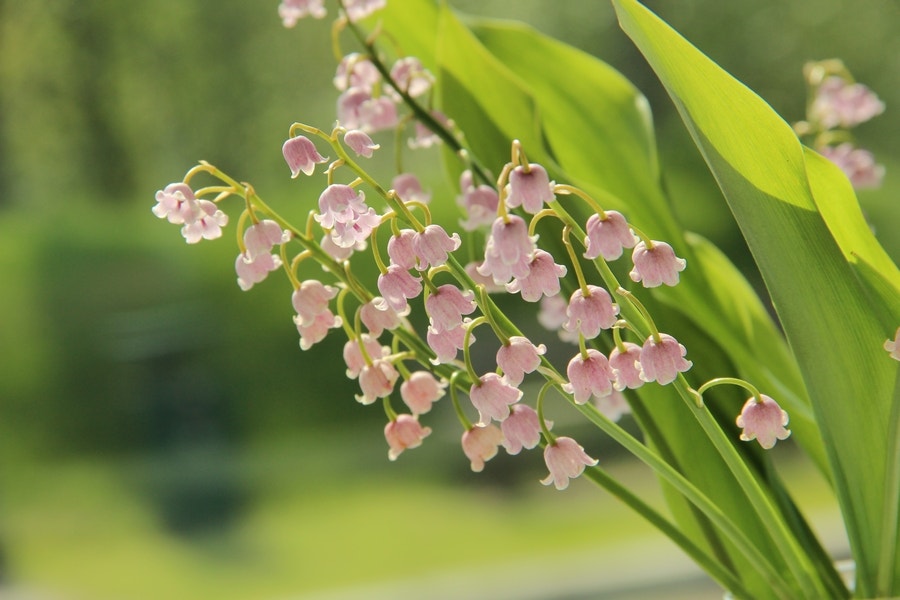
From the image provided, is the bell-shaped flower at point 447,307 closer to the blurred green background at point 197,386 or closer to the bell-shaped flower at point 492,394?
the bell-shaped flower at point 492,394

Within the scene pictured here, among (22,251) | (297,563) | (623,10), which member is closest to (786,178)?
(623,10)

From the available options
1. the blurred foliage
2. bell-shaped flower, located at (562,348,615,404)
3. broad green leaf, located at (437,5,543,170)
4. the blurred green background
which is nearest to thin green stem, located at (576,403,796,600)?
bell-shaped flower, located at (562,348,615,404)

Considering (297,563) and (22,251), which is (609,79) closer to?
(297,563)

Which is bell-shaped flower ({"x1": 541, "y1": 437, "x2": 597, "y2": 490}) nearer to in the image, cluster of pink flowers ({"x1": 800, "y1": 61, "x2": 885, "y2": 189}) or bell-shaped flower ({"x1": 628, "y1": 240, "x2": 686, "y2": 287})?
bell-shaped flower ({"x1": 628, "y1": 240, "x2": 686, "y2": 287})

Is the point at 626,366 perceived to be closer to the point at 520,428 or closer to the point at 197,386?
the point at 520,428

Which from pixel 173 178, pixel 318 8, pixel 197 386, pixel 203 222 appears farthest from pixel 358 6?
pixel 173 178
